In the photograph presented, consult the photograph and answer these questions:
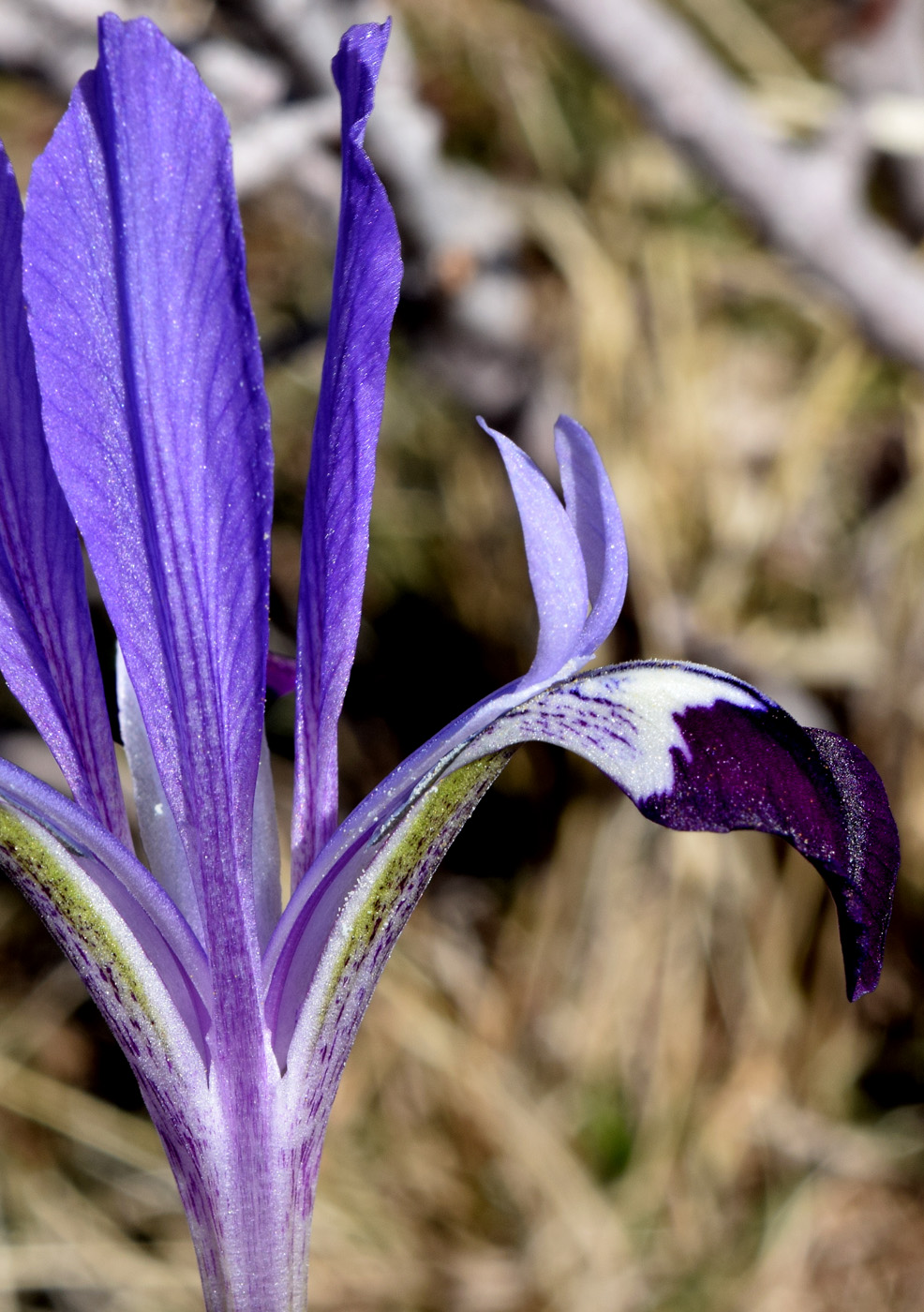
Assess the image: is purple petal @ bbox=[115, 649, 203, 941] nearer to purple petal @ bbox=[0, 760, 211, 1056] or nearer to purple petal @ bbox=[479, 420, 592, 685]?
purple petal @ bbox=[0, 760, 211, 1056]

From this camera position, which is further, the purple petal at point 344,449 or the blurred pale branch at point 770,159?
the blurred pale branch at point 770,159

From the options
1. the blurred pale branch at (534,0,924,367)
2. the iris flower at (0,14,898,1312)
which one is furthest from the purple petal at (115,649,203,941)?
the blurred pale branch at (534,0,924,367)

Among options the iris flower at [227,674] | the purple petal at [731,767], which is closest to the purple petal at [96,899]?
the iris flower at [227,674]

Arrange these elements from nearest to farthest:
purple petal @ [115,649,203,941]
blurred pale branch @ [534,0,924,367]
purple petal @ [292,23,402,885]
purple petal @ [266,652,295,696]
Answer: purple petal @ [292,23,402,885] < purple petal @ [115,649,203,941] < purple petal @ [266,652,295,696] < blurred pale branch @ [534,0,924,367]

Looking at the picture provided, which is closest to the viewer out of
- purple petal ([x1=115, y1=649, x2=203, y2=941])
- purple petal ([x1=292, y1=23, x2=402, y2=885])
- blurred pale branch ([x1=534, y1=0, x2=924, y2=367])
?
purple petal ([x1=292, y1=23, x2=402, y2=885])

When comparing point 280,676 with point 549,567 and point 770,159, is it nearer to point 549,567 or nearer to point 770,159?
point 549,567

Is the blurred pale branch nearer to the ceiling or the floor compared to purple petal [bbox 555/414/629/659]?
nearer to the ceiling

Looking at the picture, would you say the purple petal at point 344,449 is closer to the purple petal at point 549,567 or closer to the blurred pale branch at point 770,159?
the purple petal at point 549,567
